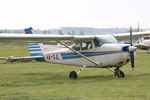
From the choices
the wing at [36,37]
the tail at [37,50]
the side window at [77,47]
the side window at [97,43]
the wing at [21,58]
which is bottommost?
the wing at [21,58]

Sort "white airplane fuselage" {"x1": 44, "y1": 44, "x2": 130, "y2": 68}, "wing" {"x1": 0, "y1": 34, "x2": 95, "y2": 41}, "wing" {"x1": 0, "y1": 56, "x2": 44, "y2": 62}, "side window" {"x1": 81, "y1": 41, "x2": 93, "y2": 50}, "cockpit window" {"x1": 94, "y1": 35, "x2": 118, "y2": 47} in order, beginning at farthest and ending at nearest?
"wing" {"x1": 0, "y1": 56, "x2": 44, "y2": 62}
"side window" {"x1": 81, "y1": 41, "x2": 93, "y2": 50}
"cockpit window" {"x1": 94, "y1": 35, "x2": 118, "y2": 47}
"white airplane fuselage" {"x1": 44, "y1": 44, "x2": 130, "y2": 68}
"wing" {"x1": 0, "y1": 34, "x2": 95, "y2": 41}

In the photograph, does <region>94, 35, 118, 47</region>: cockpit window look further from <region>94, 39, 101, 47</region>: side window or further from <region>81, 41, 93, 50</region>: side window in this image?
<region>81, 41, 93, 50</region>: side window

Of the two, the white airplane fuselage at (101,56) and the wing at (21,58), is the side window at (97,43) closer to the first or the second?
the white airplane fuselage at (101,56)

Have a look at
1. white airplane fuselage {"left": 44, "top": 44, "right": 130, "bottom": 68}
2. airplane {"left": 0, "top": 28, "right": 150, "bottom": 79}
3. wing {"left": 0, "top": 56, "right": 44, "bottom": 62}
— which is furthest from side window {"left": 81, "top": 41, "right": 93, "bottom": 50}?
wing {"left": 0, "top": 56, "right": 44, "bottom": 62}

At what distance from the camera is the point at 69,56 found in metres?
14.9

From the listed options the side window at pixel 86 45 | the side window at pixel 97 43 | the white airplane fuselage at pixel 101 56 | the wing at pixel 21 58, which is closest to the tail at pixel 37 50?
the wing at pixel 21 58

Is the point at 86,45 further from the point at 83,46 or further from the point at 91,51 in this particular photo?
the point at 91,51

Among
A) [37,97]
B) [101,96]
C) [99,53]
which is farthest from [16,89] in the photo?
[99,53]

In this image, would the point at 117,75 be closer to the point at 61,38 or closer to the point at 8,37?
the point at 61,38

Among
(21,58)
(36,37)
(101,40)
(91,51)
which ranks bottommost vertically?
(21,58)

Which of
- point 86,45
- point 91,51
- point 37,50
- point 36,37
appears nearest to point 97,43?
point 91,51

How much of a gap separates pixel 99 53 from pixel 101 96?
4.89m

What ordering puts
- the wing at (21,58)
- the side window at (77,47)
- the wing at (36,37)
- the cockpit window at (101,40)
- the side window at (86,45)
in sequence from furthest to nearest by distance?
1. the wing at (21,58)
2. the side window at (77,47)
3. the side window at (86,45)
4. the cockpit window at (101,40)
5. the wing at (36,37)

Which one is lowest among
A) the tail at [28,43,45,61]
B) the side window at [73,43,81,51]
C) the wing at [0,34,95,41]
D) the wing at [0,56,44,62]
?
the wing at [0,56,44,62]
